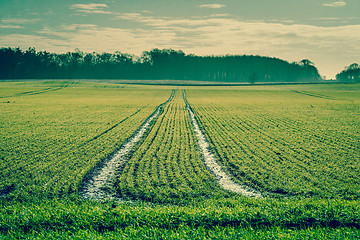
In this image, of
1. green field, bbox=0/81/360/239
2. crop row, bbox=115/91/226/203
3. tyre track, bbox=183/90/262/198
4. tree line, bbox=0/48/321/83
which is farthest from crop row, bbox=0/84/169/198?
tree line, bbox=0/48/321/83

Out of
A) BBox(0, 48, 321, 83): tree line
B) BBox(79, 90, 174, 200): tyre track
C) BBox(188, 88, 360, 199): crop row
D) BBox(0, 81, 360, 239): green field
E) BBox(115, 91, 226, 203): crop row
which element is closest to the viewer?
BBox(0, 81, 360, 239): green field

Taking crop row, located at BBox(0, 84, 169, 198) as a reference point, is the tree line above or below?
above

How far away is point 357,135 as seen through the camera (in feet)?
68.1

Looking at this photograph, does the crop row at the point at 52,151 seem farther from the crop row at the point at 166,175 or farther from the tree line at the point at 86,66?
the tree line at the point at 86,66

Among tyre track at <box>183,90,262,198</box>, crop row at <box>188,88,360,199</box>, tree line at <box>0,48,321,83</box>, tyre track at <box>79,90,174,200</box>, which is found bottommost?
tyre track at <box>79,90,174,200</box>

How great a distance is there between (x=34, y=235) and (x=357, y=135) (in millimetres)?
21699

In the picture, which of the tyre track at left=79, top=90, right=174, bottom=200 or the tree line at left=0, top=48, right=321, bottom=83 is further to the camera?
the tree line at left=0, top=48, right=321, bottom=83

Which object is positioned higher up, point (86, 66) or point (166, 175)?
point (86, 66)

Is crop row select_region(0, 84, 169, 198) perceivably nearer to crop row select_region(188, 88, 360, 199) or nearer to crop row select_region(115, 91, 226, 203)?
crop row select_region(115, 91, 226, 203)

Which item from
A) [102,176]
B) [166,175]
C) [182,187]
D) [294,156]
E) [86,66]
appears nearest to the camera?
[182,187]

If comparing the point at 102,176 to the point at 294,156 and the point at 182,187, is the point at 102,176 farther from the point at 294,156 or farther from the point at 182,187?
the point at 294,156

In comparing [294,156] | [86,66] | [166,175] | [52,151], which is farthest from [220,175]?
[86,66]

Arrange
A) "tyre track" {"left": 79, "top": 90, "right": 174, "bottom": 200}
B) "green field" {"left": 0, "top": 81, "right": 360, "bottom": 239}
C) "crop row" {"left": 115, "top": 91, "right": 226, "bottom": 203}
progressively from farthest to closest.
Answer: "tyre track" {"left": 79, "top": 90, "right": 174, "bottom": 200} < "crop row" {"left": 115, "top": 91, "right": 226, "bottom": 203} < "green field" {"left": 0, "top": 81, "right": 360, "bottom": 239}

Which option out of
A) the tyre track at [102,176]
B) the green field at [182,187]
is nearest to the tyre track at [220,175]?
the green field at [182,187]
